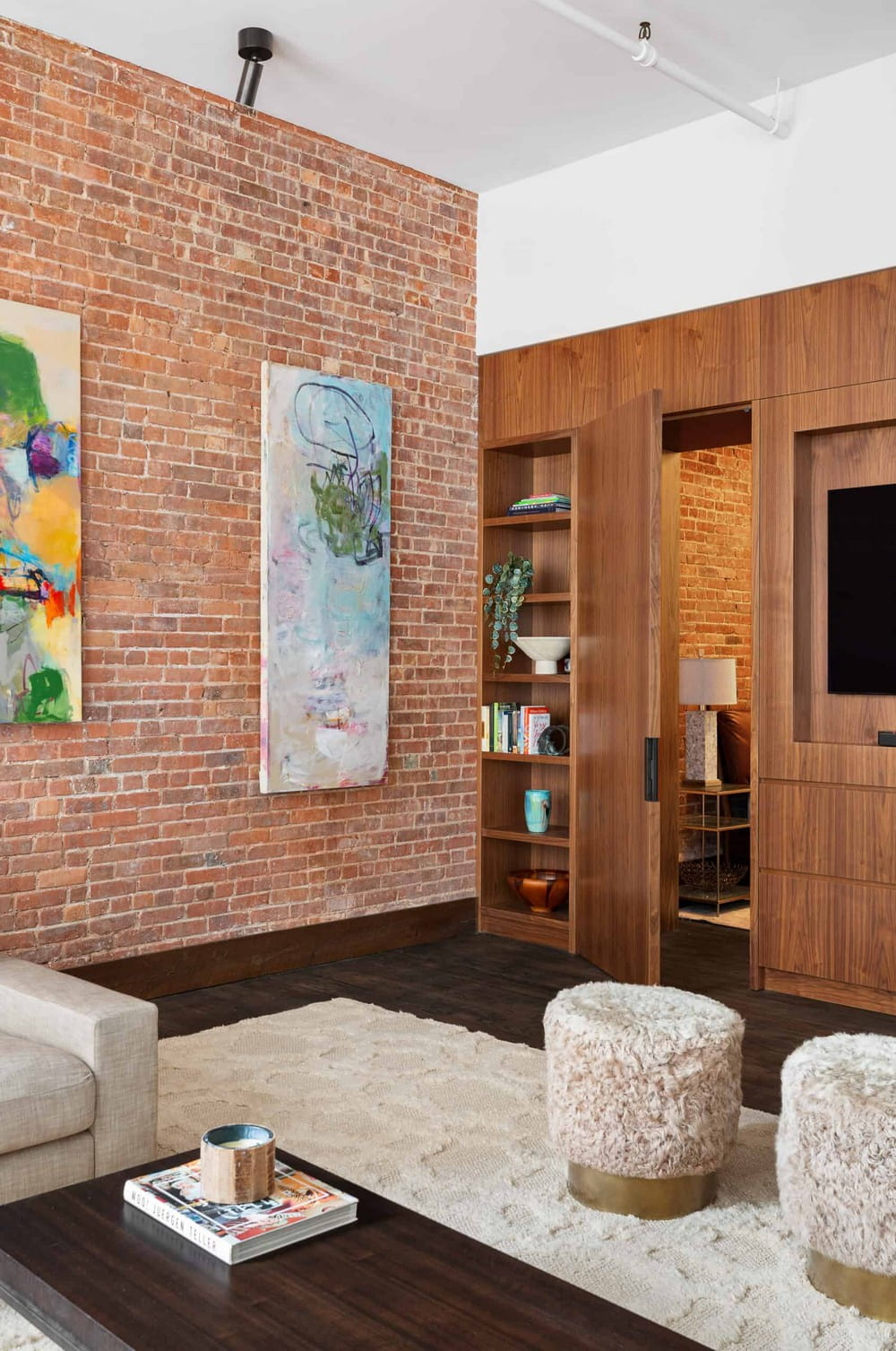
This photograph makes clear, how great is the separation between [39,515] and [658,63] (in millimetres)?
2730

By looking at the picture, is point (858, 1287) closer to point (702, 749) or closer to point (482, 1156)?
point (482, 1156)

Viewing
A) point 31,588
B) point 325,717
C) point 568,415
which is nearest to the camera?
point 31,588

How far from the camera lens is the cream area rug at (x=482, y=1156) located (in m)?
2.45

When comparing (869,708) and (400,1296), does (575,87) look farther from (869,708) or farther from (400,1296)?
(400,1296)

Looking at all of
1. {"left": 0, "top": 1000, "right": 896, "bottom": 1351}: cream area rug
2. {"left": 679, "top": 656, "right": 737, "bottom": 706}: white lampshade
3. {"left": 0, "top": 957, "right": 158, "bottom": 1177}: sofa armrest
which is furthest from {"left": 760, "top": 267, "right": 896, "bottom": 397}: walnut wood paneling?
{"left": 0, "top": 957, "right": 158, "bottom": 1177}: sofa armrest

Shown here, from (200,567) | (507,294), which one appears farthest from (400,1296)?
(507,294)

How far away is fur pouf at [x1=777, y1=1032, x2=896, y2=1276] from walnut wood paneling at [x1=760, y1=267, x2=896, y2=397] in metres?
3.06

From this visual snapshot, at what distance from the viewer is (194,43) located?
4.68m

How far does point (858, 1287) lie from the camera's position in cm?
243

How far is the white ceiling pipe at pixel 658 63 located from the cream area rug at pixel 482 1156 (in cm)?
344

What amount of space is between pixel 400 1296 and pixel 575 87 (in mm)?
4683

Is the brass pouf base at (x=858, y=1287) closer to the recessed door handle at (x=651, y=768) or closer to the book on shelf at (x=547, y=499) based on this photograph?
the recessed door handle at (x=651, y=768)

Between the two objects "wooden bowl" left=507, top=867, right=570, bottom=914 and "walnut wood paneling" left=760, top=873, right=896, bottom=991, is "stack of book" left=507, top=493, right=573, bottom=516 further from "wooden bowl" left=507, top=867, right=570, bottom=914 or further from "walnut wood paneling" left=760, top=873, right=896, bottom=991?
"walnut wood paneling" left=760, top=873, right=896, bottom=991

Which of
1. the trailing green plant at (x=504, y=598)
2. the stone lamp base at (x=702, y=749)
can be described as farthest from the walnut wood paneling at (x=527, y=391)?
the stone lamp base at (x=702, y=749)
